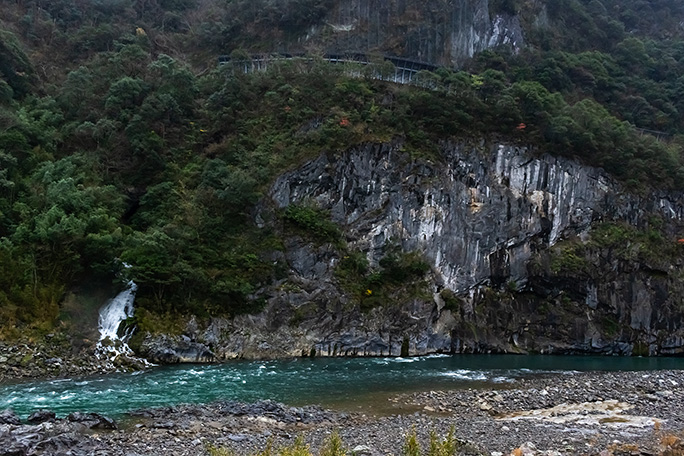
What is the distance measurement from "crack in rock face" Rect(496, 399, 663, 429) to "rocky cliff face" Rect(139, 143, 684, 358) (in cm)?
1409

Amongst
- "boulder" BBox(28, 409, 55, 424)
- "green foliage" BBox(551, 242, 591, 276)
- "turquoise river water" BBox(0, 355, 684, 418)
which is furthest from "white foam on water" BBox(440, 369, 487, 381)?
"boulder" BBox(28, 409, 55, 424)

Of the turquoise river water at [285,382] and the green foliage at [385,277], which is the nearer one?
the turquoise river water at [285,382]

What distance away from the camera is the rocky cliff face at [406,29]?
47.8 metres

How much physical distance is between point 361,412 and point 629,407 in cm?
836

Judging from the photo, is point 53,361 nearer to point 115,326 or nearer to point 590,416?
point 115,326

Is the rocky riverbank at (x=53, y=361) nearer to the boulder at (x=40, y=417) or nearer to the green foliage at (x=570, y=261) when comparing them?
the boulder at (x=40, y=417)

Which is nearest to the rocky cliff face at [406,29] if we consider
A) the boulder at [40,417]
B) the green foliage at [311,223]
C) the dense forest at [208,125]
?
the dense forest at [208,125]

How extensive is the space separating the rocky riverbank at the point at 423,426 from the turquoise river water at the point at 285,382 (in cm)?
155

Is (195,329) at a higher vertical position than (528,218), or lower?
lower

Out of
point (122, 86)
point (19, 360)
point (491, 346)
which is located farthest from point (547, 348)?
point (122, 86)

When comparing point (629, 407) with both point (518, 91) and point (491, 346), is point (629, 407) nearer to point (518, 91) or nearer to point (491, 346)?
point (491, 346)

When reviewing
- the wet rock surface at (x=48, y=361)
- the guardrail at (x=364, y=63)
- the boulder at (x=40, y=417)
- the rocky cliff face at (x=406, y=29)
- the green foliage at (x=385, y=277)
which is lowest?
the boulder at (x=40, y=417)

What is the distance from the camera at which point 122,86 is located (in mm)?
34719

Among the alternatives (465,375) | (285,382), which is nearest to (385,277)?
(465,375)
